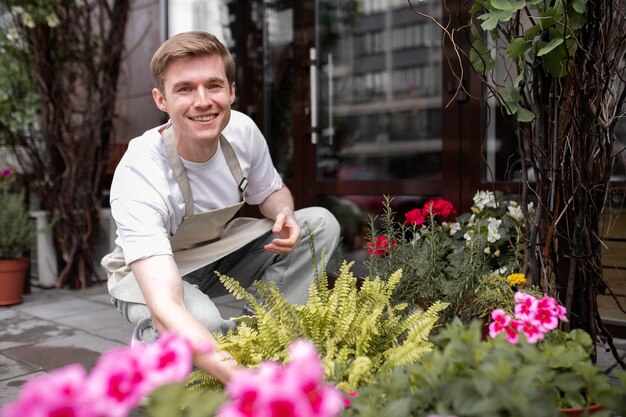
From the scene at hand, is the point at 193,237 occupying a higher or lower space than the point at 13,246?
higher

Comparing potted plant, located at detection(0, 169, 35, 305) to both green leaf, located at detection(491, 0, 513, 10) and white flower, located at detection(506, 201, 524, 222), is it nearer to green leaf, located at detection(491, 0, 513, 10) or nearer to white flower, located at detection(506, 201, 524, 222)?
white flower, located at detection(506, 201, 524, 222)

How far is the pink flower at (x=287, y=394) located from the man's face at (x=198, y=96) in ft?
4.91

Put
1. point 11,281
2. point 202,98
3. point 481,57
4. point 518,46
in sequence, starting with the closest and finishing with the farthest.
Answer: point 518,46 → point 481,57 → point 202,98 → point 11,281

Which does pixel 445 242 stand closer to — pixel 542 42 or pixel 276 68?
pixel 542 42

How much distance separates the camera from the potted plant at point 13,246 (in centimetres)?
422

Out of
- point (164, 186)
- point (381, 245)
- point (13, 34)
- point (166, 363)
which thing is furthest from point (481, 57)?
point (13, 34)

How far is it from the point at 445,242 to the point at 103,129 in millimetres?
3085

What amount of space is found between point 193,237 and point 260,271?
0.36 metres

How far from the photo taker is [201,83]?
87.8 inches

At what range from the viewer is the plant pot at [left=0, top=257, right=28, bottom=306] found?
166 inches

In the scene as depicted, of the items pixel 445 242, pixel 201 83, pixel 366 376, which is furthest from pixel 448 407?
pixel 445 242

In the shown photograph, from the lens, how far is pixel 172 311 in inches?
67.6

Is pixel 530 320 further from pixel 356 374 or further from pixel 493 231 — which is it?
pixel 493 231

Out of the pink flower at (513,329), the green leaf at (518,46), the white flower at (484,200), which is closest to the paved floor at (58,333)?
the white flower at (484,200)
